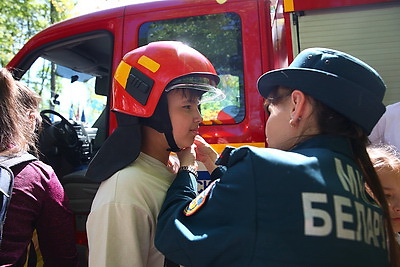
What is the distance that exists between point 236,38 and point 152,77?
1.19 meters

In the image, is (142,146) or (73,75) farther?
(73,75)

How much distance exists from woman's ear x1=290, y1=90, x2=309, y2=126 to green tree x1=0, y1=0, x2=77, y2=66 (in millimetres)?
8801

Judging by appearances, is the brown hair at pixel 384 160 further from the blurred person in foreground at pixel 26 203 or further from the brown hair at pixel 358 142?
the blurred person in foreground at pixel 26 203

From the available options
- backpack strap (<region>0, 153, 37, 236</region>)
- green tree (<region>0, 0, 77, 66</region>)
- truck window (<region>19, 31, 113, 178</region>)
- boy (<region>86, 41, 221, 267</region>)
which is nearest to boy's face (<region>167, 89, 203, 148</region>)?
boy (<region>86, 41, 221, 267</region>)

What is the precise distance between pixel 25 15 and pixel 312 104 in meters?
9.38

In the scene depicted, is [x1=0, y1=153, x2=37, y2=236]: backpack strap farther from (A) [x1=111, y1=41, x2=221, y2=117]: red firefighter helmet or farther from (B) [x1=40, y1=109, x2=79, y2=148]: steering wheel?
(B) [x1=40, y1=109, x2=79, y2=148]: steering wheel

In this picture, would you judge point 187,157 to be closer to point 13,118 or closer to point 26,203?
point 26,203

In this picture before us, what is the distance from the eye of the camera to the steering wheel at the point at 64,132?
3102 millimetres

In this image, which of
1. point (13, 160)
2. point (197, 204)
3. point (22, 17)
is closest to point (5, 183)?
point (13, 160)

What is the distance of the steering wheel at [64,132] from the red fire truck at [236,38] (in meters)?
0.36

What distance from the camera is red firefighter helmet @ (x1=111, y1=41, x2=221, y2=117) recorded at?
1.44 m

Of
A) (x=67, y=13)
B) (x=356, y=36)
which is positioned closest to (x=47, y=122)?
(x=356, y=36)

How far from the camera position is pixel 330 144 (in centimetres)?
96

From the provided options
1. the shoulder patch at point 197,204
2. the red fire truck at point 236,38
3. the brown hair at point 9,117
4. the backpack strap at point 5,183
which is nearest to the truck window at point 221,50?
the red fire truck at point 236,38
